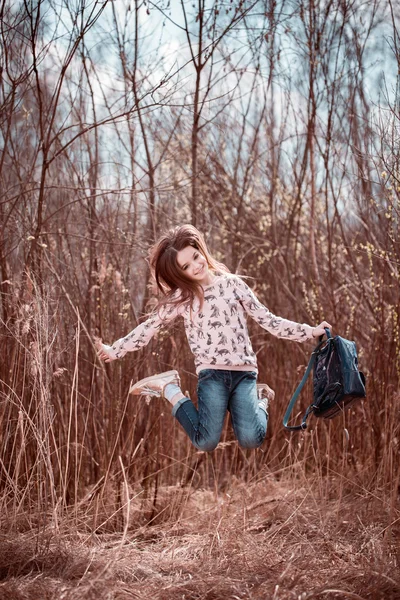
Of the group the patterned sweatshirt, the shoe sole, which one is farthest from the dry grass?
the patterned sweatshirt

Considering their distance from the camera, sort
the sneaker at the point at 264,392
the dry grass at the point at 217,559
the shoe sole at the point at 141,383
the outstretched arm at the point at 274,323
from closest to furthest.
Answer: the dry grass at the point at 217,559 < the outstretched arm at the point at 274,323 < the shoe sole at the point at 141,383 < the sneaker at the point at 264,392

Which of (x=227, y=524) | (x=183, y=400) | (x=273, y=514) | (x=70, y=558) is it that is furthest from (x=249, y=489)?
(x=70, y=558)

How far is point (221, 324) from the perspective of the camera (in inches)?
159

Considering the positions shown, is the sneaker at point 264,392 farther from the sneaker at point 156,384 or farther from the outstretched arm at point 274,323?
the sneaker at point 156,384

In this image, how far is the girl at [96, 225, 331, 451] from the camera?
393 centimetres

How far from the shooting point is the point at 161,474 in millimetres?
5152

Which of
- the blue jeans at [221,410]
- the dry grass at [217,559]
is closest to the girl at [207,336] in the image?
the blue jeans at [221,410]

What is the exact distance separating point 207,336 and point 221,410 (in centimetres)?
40

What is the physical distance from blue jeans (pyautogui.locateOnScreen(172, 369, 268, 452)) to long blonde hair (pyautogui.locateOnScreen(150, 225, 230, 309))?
0.42 m

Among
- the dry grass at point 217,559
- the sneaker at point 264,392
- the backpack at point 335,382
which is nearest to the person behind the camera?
the dry grass at point 217,559

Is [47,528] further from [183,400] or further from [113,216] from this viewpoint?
[113,216]

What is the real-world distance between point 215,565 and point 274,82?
13.1 ft

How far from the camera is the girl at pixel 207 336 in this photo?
12.9ft

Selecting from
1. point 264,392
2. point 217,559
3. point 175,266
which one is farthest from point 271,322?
point 217,559
